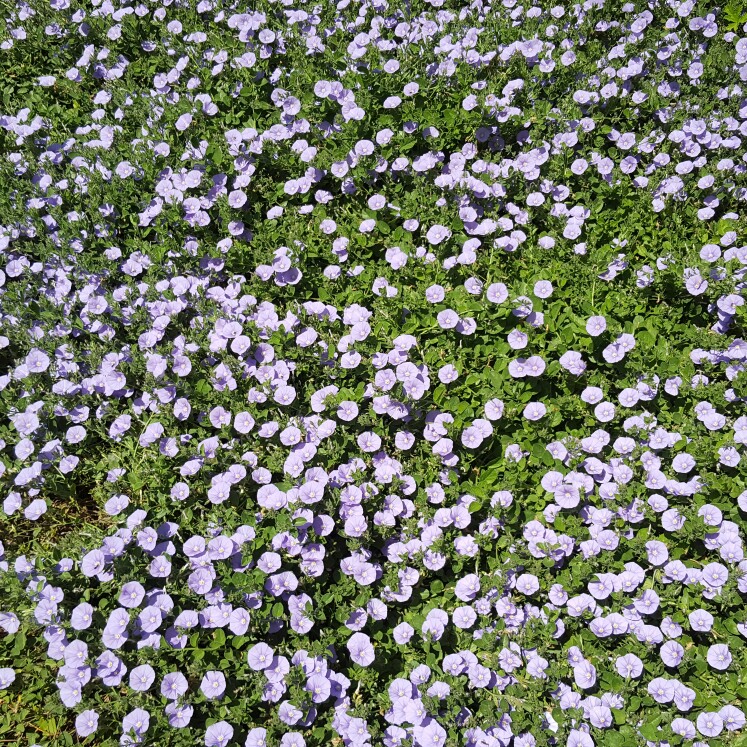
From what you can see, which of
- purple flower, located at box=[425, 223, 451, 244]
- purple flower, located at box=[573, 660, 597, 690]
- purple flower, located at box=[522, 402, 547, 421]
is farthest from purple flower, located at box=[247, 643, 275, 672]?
purple flower, located at box=[425, 223, 451, 244]

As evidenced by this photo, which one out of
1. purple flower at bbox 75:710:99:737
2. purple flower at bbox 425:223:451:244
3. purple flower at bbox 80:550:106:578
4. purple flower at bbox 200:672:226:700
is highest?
purple flower at bbox 425:223:451:244

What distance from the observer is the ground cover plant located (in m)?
2.60

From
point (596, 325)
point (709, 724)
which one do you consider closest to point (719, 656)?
point (709, 724)

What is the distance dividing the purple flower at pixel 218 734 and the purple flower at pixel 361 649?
53cm

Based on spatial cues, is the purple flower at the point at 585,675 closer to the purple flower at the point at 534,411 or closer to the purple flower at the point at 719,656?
the purple flower at the point at 719,656

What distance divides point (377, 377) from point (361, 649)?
Answer: 1210 millimetres

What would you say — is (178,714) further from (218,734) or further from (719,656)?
(719,656)

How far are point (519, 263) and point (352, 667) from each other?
2.20m

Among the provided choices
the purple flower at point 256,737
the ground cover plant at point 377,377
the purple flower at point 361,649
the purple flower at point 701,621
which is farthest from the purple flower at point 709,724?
the purple flower at point 256,737

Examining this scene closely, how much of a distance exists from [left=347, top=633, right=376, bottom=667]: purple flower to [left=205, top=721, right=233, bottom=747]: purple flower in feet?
1.73

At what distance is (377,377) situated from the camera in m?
3.16

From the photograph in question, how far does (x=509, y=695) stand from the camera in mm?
2590

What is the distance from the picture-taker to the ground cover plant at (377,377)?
2596 millimetres

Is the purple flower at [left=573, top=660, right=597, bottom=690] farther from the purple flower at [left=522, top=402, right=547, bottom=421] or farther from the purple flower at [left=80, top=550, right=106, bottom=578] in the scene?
the purple flower at [left=80, top=550, right=106, bottom=578]
